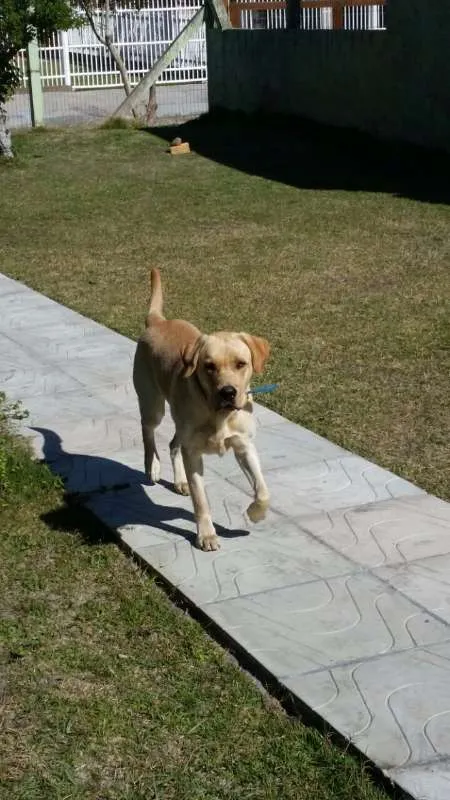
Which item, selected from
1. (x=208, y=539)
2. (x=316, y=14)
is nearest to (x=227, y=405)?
(x=208, y=539)

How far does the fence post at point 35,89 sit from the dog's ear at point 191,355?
1853 centimetres

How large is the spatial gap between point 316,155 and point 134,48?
10.5 m

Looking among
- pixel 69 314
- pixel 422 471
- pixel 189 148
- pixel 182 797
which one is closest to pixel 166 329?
pixel 422 471

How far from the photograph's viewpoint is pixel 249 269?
36.8 feet

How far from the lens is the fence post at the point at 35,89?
22.7 metres

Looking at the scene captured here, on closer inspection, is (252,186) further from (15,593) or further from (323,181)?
(15,593)

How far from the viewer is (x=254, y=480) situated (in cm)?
527

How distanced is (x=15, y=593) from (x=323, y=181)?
1157 centimetres

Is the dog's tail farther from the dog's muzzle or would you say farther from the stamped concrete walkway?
the dog's muzzle

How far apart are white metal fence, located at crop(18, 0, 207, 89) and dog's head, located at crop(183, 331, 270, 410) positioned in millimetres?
21828

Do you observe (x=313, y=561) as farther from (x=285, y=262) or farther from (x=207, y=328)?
(x=285, y=262)

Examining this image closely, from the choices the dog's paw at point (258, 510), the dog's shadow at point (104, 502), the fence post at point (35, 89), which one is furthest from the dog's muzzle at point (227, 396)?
the fence post at point (35, 89)

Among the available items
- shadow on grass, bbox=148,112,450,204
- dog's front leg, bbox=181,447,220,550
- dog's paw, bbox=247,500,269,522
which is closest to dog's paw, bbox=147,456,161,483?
dog's front leg, bbox=181,447,220,550

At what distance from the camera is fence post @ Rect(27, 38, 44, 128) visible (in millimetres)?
22734
